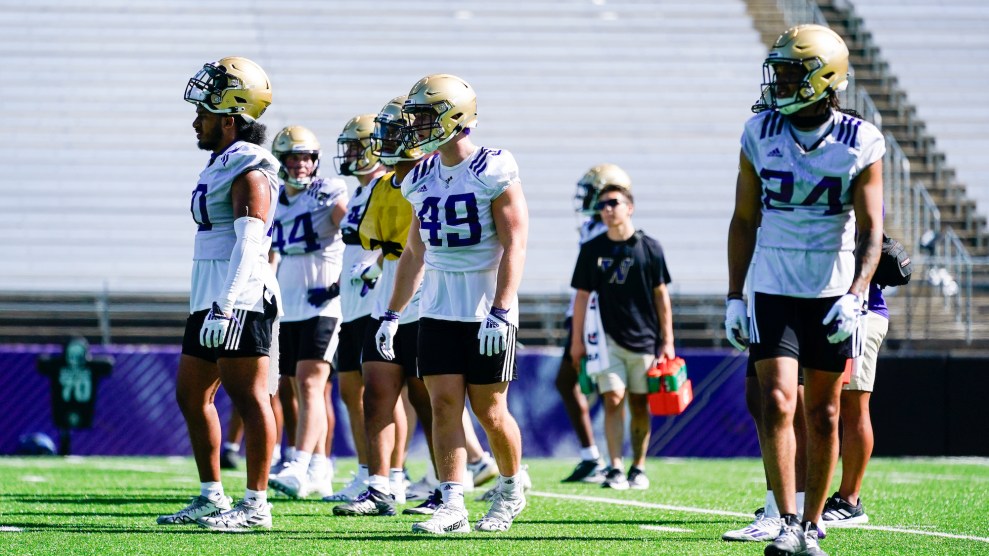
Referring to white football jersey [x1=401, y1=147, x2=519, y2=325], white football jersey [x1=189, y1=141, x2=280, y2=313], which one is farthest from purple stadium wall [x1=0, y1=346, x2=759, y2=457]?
white football jersey [x1=401, y1=147, x2=519, y2=325]

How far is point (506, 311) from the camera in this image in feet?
17.7

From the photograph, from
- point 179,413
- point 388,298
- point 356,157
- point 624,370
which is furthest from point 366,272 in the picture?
point 179,413

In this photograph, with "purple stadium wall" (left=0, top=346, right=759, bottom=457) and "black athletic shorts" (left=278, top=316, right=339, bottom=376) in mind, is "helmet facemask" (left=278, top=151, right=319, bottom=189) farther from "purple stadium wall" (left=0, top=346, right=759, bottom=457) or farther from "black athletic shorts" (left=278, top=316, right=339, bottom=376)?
"purple stadium wall" (left=0, top=346, right=759, bottom=457)

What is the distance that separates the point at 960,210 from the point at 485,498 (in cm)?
1025

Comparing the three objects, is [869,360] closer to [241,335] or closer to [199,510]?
[241,335]

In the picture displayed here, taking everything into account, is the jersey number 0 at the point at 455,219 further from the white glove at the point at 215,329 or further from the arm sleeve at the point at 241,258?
the white glove at the point at 215,329

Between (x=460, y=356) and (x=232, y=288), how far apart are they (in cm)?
95

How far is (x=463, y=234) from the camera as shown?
5570 mm

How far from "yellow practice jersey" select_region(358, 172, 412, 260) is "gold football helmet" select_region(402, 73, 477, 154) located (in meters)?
1.15

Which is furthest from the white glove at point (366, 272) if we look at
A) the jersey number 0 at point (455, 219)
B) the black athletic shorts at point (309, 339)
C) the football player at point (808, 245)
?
the football player at point (808, 245)

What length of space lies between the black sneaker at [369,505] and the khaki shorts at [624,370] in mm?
2754

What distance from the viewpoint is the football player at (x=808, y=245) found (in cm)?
477

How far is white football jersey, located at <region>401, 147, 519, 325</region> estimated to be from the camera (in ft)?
18.2

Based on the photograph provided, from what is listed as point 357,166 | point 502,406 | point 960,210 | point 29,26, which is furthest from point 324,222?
point 29,26
